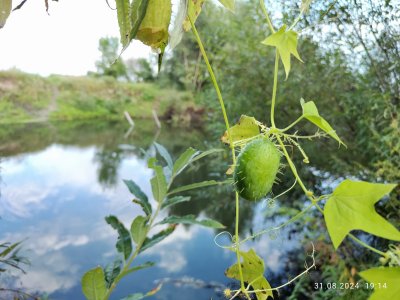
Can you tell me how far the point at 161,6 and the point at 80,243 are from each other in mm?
3241

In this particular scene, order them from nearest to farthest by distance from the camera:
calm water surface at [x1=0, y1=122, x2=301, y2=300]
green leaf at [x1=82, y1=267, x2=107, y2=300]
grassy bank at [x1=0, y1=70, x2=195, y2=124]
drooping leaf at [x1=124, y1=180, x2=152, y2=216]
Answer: green leaf at [x1=82, y1=267, x2=107, y2=300]
drooping leaf at [x1=124, y1=180, x2=152, y2=216]
calm water surface at [x1=0, y1=122, x2=301, y2=300]
grassy bank at [x1=0, y1=70, x2=195, y2=124]

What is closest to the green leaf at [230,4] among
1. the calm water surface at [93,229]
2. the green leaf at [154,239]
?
the green leaf at [154,239]

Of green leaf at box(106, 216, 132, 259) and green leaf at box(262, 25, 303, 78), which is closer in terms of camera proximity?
green leaf at box(262, 25, 303, 78)

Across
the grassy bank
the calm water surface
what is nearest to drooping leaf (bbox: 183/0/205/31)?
the calm water surface

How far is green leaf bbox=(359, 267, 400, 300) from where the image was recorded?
0.66 ft

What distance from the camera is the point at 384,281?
0.21 metres

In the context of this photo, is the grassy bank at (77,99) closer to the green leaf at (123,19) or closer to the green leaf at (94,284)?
the green leaf at (94,284)

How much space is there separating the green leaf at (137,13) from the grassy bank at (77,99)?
1086 cm

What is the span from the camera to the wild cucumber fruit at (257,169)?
0.32 meters

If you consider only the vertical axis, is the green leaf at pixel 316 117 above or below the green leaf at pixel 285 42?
below

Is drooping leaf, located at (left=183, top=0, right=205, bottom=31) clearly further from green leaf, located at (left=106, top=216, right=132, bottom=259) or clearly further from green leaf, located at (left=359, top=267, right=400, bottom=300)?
green leaf, located at (left=106, top=216, right=132, bottom=259)

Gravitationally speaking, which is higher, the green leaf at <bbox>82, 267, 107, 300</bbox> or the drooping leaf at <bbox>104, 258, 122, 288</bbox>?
the green leaf at <bbox>82, 267, 107, 300</bbox>

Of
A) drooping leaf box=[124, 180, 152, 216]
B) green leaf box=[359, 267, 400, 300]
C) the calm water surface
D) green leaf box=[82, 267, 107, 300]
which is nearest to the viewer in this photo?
green leaf box=[359, 267, 400, 300]

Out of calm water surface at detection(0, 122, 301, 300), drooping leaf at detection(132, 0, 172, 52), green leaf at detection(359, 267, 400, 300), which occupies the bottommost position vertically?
calm water surface at detection(0, 122, 301, 300)
